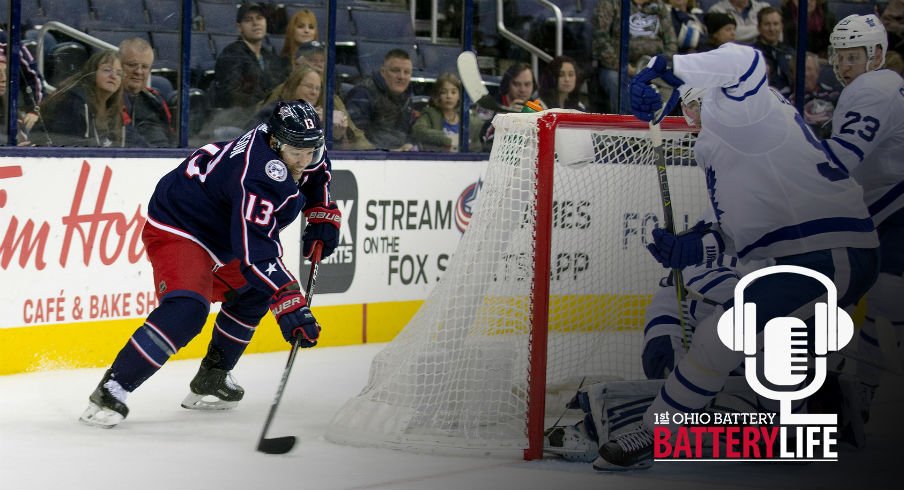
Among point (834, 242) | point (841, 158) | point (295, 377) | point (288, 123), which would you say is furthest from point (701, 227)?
point (295, 377)

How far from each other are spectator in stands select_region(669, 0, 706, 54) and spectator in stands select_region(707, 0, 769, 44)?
133 mm

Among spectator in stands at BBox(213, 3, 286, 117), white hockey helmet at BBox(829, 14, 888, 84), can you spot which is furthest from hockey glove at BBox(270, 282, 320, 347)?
spectator in stands at BBox(213, 3, 286, 117)

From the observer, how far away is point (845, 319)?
3795mm

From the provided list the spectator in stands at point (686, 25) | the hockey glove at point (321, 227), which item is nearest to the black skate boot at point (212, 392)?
the hockey glove at point (321, 227)

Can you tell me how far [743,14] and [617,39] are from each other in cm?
84

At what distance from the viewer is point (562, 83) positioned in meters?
6.80

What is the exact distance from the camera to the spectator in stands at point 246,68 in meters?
5.64

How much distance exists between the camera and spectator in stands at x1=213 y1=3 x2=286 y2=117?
18.5 ft

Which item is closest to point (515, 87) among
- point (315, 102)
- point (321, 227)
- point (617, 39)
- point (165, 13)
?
point (617, 39)

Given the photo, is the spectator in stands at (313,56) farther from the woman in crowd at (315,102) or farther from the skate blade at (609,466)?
the skate blade at (609,466)

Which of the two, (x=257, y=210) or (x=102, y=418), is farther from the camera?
(x=102, y=418)

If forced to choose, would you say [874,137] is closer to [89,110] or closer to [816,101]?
[89,110]

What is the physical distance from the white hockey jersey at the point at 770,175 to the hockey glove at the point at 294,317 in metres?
1.12

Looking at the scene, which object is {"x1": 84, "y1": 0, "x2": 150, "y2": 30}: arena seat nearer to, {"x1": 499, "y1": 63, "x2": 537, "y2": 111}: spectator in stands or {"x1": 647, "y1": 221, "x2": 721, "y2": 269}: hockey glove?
{"x1": 499, "y1": 63, "x2": 537, "y2": 111}: spectator in stands
